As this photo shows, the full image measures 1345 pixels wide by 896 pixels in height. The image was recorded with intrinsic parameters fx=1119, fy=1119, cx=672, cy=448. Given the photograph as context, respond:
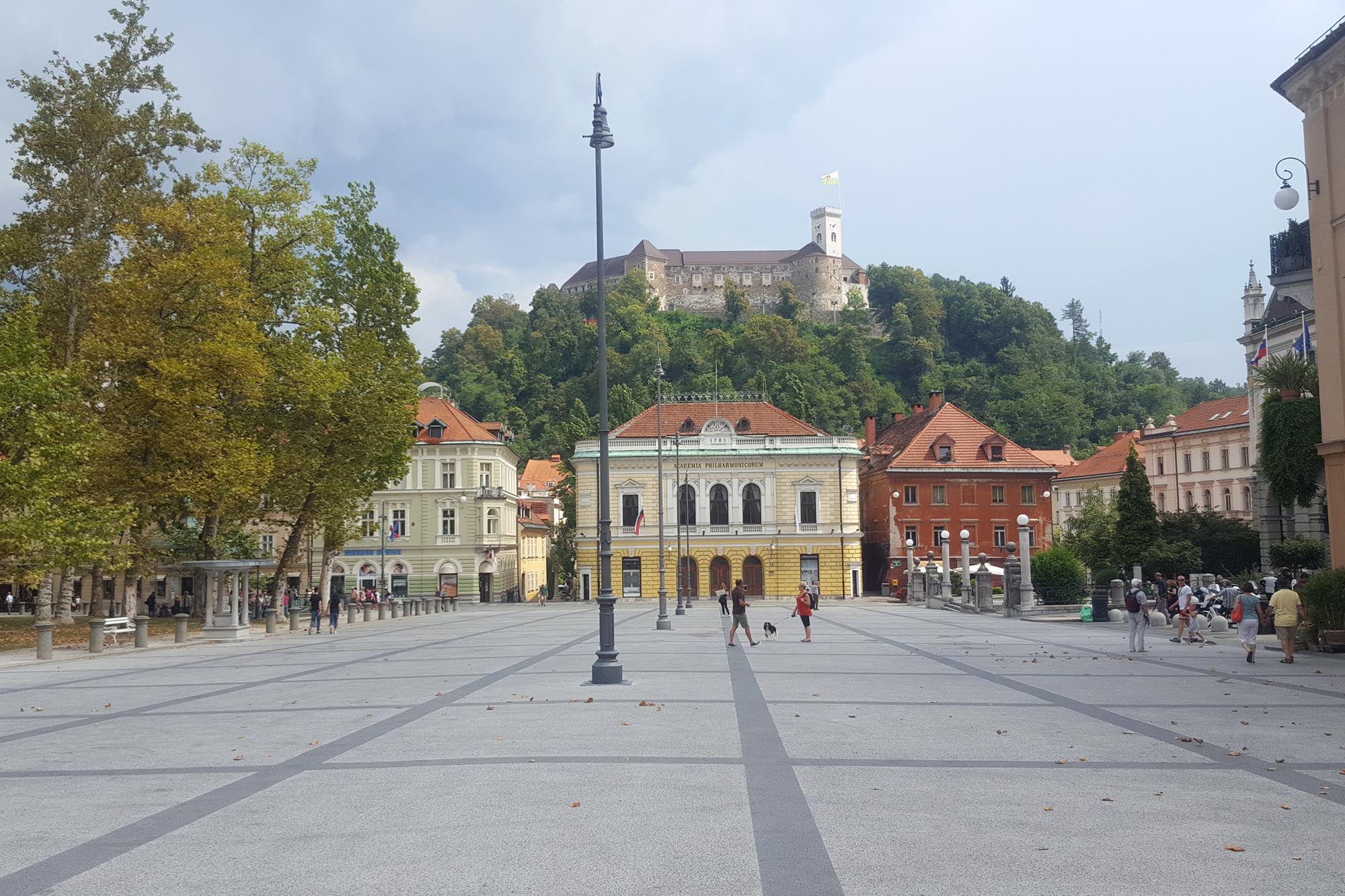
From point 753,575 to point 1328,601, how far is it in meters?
49.8

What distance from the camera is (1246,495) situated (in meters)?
71.9

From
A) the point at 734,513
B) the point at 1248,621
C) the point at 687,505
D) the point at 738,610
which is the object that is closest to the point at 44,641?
the point at 738,610

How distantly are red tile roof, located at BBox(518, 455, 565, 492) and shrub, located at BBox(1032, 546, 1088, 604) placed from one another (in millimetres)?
67582

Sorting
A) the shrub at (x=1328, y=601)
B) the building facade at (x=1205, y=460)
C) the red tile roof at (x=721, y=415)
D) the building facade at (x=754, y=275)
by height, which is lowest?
the shrub at (x=1328, y=601)

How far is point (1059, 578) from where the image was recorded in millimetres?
44500

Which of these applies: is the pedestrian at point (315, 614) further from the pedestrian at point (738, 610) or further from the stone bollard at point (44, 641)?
the pedestrian at point (738, 610)

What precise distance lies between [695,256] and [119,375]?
530ft

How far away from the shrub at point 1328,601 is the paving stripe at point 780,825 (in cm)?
1457

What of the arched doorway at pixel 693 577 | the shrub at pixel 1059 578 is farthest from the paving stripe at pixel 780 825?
the arched doorway at pixel 693 577

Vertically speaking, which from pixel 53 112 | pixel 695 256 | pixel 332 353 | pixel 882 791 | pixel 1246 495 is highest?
pixel 695 256

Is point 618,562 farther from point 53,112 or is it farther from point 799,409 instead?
Result: point 53,112

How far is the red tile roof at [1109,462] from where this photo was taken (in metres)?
88.7

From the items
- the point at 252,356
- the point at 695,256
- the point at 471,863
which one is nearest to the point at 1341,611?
the point at 471,863

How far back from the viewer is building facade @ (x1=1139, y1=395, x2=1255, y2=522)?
72875mm
